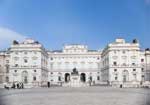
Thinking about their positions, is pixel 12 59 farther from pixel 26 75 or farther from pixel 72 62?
pixel 72 62

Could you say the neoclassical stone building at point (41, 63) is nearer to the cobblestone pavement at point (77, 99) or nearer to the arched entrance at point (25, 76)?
the arched entrance at point (25, 76)

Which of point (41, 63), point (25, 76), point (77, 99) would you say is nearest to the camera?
point (77, 99)

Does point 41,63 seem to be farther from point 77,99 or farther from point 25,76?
point 77,99

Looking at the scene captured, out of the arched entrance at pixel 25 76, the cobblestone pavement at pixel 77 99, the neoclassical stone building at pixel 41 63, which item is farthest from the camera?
the arched entrance at pixel 25 76

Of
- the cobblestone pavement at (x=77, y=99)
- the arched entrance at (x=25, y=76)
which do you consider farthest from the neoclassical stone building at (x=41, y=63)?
the cobblestone pavement at (x=77, y=99)

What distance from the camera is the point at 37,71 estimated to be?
7581 cm

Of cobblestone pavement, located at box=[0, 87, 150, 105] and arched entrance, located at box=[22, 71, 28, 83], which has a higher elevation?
arched entrance, located at box=[22, 71, 28, 83]

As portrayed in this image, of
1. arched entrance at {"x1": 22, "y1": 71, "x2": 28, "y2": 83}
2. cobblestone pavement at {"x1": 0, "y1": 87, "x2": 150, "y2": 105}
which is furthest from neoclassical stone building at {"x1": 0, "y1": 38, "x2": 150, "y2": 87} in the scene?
cobblestone pavement at {"x1": 0, "y1": 87, "x2": 150, "y2": 105}

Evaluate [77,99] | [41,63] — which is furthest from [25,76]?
[77,99]

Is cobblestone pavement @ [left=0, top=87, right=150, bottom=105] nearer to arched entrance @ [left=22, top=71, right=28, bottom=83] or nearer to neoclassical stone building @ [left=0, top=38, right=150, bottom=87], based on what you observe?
neoclassical stone building @ [left=0, top=38, right=150, bottom=87]

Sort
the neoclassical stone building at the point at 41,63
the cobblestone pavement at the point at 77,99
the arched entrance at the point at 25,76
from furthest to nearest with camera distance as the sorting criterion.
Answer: the arched entrance at the point at 25,76
the neoclassical stone building at the point at 41,63
the cobblestone pavement at the point at 77,99

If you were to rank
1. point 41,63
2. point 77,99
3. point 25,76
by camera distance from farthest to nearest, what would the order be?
point 41,63 < point 25,76 < point 77,99

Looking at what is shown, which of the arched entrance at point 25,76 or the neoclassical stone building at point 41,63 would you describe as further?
the arched entrance at point 25,76

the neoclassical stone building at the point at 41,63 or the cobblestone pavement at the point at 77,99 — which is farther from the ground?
the neoclassical stone building at the point at 41,63
